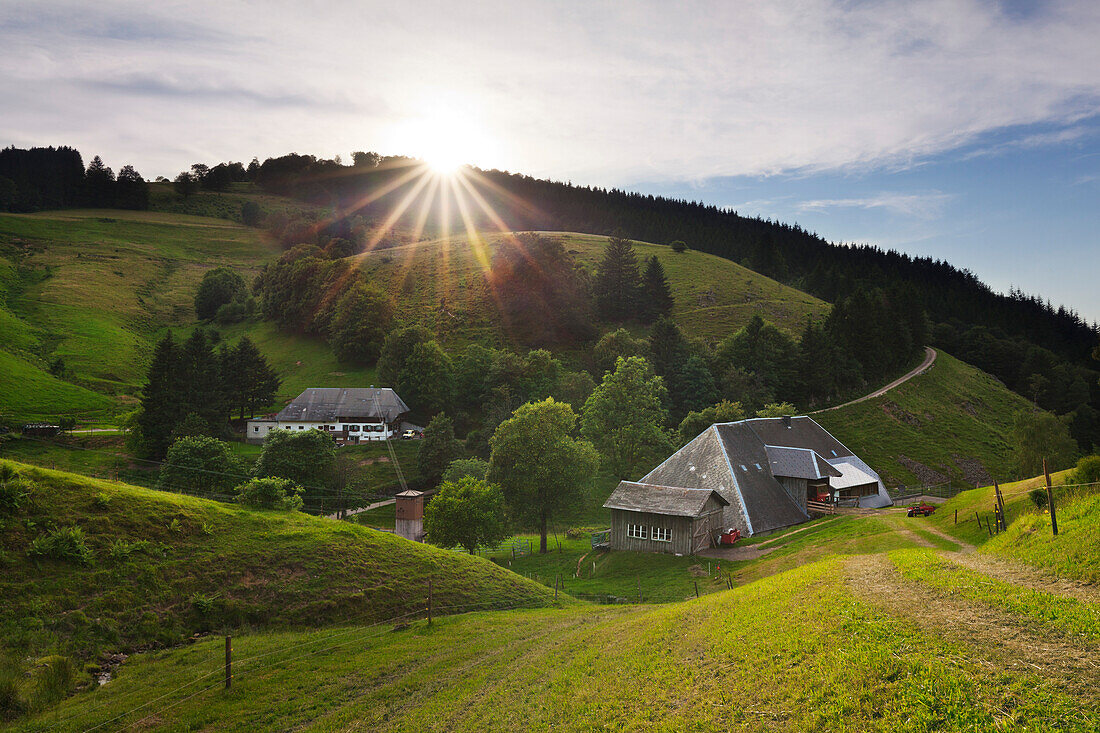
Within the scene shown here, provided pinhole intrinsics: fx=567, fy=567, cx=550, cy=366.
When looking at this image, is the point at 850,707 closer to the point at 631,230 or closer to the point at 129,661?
the point at 129,661

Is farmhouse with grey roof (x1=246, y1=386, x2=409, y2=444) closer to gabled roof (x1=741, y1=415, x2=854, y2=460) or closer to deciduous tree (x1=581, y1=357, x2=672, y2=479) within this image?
deciduous tree (x1=581, y1=357, x2=672, y2=479)

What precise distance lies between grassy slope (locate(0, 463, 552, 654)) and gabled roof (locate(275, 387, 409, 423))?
5294cm

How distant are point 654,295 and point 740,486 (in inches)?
2864

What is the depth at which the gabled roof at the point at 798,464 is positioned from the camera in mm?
48406

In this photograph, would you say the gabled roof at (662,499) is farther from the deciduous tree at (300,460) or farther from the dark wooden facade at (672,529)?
the deciduous tree at (300,460)

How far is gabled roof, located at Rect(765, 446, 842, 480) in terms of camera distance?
48.4 meters

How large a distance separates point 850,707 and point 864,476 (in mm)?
48002

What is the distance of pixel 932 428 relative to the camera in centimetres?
7881

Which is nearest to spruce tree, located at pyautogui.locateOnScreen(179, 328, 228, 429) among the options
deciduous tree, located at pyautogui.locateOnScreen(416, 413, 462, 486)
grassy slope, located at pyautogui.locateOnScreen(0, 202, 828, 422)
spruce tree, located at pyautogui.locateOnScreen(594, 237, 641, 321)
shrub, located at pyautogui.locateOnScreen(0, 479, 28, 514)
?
grassy slope, located at pyautogui.locateOnScreen(0, 202, 828, 422)

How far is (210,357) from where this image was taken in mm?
74375

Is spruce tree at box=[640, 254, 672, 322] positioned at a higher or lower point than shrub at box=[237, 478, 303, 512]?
higher

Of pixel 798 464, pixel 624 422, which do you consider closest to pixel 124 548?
pixel 798 464

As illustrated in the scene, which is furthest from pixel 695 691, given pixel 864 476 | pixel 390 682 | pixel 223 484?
pixel 223 484

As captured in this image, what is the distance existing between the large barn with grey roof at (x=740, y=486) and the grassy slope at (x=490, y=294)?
168 feet
